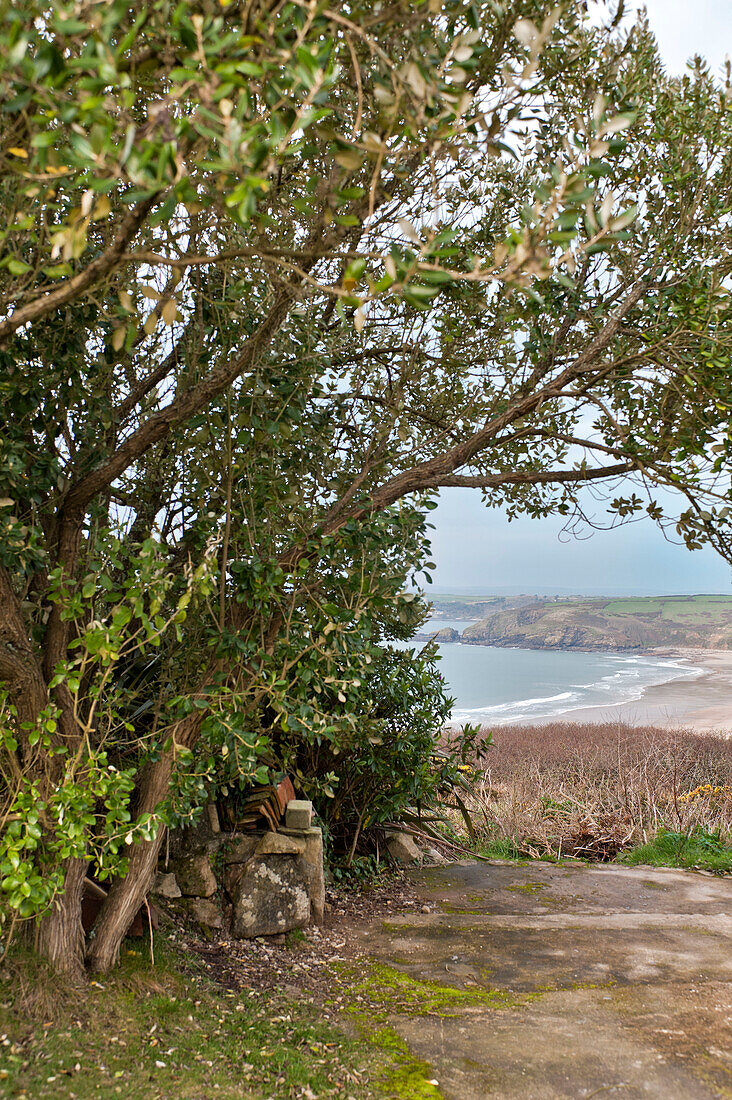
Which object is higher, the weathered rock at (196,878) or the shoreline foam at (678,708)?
the weathered rock at (196,878)

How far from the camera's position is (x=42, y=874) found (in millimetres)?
4027

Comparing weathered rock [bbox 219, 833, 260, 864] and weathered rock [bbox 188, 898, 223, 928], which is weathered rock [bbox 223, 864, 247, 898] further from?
weathered rock [bbox 188, 898, 223, 928]

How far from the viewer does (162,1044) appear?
3.67m

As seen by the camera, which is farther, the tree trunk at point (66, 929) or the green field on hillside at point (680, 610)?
the green field on hillside at point (680, 610)

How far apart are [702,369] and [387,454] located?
79.2 inches

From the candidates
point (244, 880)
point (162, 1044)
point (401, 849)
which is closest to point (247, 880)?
point (244, 880)

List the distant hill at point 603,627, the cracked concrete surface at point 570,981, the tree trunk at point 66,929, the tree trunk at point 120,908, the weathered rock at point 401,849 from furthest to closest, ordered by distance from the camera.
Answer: the distant hill at point 603,627
the weathered rock at point 401,849
the tree trunk at point 120,908
the tree trunk at point 66,929
the cracked concrete surface at point 570,981

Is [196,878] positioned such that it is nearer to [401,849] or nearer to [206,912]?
[206,912]

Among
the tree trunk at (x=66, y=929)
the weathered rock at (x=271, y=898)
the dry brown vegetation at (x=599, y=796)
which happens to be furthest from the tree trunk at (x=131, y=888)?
the dry brown vegetation at (x=599, y=796)

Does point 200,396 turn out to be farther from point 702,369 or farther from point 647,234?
point 647,234

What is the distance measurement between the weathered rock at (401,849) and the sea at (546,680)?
1165cm

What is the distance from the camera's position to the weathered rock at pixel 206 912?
17.9 ft

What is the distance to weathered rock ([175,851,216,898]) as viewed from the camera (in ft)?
18.1

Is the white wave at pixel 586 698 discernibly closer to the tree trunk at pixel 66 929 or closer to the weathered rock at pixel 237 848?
the weathered rock at pixel 237 848
